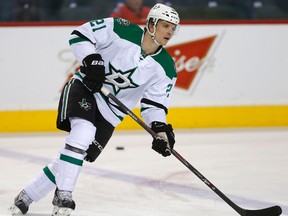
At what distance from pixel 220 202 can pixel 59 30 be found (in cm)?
252

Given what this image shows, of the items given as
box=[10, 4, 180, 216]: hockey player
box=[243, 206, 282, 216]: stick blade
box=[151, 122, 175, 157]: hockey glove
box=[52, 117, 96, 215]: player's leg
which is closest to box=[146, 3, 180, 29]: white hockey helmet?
box=[10, 4, 180, 216]: hockey player

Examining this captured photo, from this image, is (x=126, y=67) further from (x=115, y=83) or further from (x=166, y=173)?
(x=166, y=173)

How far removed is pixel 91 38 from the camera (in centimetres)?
359

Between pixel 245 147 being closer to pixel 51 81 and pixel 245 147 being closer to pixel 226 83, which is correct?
pixel 226 83

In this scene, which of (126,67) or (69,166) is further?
(126,67)

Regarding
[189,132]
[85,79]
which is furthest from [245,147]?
[85,79]

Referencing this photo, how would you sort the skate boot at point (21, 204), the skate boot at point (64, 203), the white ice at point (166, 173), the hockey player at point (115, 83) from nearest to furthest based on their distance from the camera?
the skate boot at point (64, 203)
the hockey player at point (115, 83)
the skate boot at point (21, 204)
the white ice at point (166, 173)

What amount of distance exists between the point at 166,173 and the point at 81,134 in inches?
56.6

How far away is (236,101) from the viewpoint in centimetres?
628

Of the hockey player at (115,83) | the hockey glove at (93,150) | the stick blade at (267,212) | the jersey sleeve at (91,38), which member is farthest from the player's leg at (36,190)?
the stick blade at (267,212)

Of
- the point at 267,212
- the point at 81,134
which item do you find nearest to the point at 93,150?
the point at 81,134

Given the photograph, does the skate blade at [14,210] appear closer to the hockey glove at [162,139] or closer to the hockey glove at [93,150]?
the hockey glove at [93,150]

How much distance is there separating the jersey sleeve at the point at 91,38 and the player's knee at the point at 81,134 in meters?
0.28

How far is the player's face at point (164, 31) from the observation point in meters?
3.56
